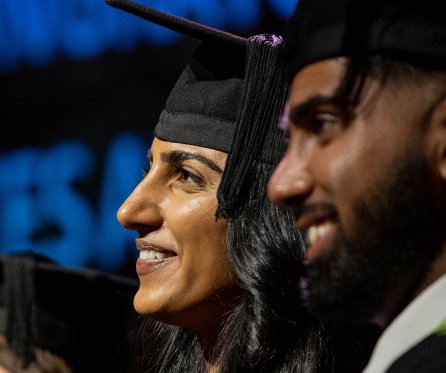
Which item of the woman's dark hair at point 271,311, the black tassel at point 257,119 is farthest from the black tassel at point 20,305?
the black tassel at point 257,119

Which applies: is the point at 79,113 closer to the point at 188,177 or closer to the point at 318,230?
the point at 188,177

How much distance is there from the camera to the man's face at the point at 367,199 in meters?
0.71

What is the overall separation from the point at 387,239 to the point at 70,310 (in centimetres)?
170

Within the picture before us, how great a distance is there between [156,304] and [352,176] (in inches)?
28.2

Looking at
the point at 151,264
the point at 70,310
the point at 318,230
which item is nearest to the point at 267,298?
the point at 151,264

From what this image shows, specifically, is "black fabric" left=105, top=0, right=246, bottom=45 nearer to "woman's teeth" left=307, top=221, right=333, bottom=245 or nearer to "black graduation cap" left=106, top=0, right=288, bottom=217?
"black graduation cap" left=106, top=0, right=288, bottom=217

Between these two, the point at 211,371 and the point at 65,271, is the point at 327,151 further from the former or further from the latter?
the point at 65,271

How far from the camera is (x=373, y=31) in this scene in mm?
746

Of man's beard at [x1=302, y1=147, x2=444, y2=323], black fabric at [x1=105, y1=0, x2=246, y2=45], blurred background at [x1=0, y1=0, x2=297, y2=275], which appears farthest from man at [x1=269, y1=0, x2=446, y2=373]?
blurred background at [x1=0, y1=0, x2=297, y2=275]

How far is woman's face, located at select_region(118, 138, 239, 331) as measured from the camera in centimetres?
123

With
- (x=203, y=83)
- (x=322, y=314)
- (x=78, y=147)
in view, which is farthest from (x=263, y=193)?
(x=78, y=147)

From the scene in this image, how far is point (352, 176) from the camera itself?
0.73m

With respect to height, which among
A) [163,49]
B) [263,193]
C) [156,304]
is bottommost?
[156,304]

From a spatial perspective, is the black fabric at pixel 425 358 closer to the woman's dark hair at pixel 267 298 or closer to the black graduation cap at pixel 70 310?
the woman's dark hair at pixel 267 298
